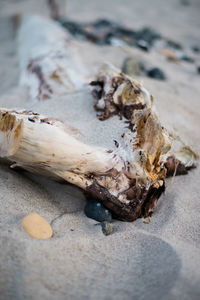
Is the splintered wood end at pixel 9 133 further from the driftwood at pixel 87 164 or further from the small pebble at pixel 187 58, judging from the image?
the small pebble at pixel 187 58

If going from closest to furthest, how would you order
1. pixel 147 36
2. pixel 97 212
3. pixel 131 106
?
pixel 97 212 < pixel 131 106 < pixel 147 36

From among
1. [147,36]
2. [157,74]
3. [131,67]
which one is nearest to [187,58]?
[147,36]

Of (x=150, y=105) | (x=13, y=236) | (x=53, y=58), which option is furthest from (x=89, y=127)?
(x=53, y=58)

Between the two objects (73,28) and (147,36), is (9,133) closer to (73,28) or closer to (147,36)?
(73,28)

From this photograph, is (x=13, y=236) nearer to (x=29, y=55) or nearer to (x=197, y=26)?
(x=29, y=55)

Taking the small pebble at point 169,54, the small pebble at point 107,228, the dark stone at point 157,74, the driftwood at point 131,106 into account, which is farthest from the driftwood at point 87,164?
the small pebble at point 169,54
